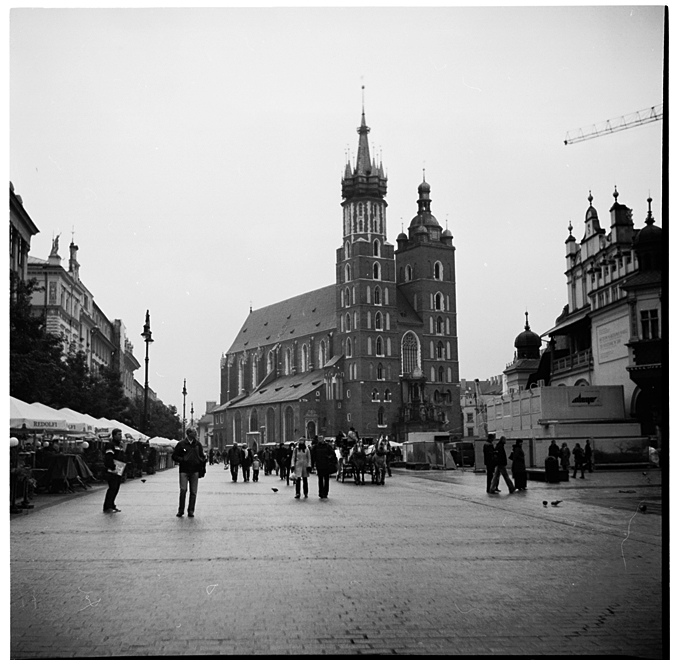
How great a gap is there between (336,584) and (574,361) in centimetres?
4074

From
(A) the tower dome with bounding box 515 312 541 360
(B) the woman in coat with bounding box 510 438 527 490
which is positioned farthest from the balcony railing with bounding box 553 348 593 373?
(B) the woman in coat with bounding box 510 438 527 490

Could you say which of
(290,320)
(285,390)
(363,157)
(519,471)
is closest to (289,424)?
(285,390)

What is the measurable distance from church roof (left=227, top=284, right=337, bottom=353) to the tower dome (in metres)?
48.6

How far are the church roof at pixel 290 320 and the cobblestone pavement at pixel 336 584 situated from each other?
3840 inches

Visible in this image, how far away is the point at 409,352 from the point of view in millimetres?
104750

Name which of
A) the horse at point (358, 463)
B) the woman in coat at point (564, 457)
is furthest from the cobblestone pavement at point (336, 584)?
the woman in coat at point (564, 457)

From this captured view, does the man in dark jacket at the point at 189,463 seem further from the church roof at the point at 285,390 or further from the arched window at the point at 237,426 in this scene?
the arched window at the point at 237,426

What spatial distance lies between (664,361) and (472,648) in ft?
8.20

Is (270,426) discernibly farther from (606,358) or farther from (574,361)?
(606,358)

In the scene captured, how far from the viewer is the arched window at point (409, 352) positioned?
10412cm

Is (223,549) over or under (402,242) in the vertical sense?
under

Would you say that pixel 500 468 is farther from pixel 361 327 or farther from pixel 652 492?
pixel 361 327

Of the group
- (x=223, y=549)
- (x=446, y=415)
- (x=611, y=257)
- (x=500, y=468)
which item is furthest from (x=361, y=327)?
(x=223, y=549)

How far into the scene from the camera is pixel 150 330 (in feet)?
126
